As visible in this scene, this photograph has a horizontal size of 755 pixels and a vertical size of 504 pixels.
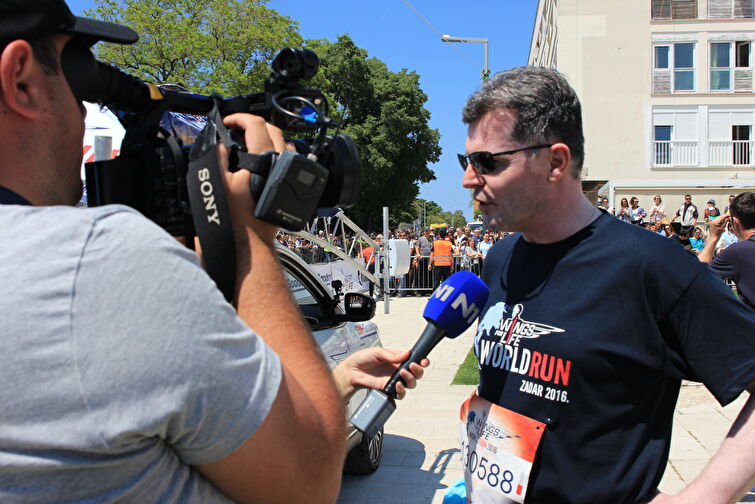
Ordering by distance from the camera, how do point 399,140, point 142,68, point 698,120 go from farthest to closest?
point 399,140 → point 698,120 → point 142,68

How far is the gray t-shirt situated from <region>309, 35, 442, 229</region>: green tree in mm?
37250

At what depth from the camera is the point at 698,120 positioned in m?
29.2

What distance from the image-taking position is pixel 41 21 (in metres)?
0.93

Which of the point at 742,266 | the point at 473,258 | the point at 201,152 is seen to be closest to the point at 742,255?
the point at 742,266

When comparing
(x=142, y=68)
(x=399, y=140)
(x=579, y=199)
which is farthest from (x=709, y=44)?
(x=579, y=199)

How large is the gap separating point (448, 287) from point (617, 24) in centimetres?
3186

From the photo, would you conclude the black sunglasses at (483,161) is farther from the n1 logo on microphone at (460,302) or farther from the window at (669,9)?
the window at (669,9)

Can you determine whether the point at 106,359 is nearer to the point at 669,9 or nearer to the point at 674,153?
the point at 674,153

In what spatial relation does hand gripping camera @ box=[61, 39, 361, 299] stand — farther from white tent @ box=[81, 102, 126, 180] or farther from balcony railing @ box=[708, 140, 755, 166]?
balcony railing @ box=[708, 140, 755, 166]

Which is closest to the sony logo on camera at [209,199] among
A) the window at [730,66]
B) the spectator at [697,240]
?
the spectator at [697,240]

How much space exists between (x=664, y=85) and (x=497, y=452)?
31.8 meters

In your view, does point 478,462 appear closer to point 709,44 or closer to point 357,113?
point 709,44

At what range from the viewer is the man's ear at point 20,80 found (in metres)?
0.91

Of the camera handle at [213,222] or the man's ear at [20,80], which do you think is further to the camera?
the camera handle at [213,222]
